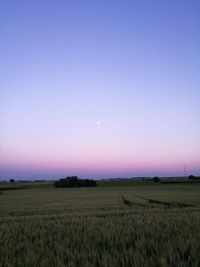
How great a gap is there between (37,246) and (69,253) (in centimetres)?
200

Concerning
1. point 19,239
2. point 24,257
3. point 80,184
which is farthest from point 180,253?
point 80,184

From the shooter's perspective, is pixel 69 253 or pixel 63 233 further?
pixel 63 233

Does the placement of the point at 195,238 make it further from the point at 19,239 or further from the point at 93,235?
the point at 19,239

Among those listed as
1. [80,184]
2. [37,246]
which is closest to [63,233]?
[37,246]

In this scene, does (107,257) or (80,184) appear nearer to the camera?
(107,257)

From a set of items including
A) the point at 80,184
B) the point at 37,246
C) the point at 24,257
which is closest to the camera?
the point at 24,257

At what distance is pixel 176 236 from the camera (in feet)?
41.6

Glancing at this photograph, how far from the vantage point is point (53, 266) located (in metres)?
8.87

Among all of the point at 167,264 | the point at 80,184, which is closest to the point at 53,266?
the point at 167,264

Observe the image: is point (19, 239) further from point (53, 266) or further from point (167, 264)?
point (167, 264)

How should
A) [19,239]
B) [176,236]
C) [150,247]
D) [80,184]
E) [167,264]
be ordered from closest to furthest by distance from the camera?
1. [167,264]
2. [150,247]
3. [176,236]
4. [19,239]
5. [80,184]

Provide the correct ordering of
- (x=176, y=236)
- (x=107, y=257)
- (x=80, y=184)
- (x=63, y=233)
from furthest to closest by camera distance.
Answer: (x=80, y=184) < (x=63, y=233) < (x=176, y=236) < (x=107, y=257)

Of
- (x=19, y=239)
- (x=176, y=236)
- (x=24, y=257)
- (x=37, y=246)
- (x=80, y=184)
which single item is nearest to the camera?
(x=24, y=257)

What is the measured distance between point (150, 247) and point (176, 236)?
2.27m
